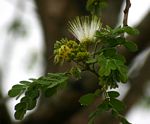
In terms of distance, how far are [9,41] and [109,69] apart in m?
3.44

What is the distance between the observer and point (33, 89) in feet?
4.22

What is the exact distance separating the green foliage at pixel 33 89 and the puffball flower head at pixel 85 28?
0.12m

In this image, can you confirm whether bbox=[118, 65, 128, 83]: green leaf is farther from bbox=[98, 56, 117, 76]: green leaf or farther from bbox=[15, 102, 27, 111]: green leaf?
bbox=[15, 102, 27, 111]: green leaf

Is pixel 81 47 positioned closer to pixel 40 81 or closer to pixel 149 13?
pixel 40 81

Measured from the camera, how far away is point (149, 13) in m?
3.32

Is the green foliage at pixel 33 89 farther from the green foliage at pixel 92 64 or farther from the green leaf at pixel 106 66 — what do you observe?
the green leaf at pixel 106 66

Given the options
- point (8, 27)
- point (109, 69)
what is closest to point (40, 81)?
point (109, 69)

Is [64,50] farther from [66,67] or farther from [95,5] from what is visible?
[66,67]

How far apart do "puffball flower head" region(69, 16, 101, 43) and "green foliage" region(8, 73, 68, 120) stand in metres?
0.12

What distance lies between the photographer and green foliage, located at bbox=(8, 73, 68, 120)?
1240 millimetres

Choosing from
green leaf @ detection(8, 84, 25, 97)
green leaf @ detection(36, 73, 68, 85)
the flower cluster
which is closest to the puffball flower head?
the flower cluster

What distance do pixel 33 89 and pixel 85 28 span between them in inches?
9.0

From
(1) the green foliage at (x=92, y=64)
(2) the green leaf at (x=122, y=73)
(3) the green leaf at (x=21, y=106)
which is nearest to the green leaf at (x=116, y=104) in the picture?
(1) the green foliage at (x=92, y=64)

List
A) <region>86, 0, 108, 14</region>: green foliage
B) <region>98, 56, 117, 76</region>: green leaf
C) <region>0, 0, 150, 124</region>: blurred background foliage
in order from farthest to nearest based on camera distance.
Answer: <region>0, 0, 150, 124</region>: blurred background foliage
<region>86, 0, 108, 14</region>: green foliage
<region>98, 56, 117, 76</region>: green leaf
